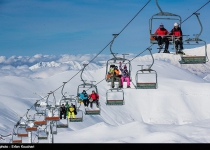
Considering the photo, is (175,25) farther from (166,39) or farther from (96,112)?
(96,112)

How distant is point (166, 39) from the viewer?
17.4m

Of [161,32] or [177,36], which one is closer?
[177,36]

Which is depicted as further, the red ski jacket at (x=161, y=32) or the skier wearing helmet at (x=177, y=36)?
the red ski jacket at (x=161, y=32)

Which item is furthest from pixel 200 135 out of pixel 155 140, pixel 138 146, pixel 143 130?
pixel 138 146

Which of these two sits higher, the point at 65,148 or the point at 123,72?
the point at 123,72

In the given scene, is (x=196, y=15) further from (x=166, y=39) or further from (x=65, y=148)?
(x=65, y=148)

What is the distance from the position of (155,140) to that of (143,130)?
48.8 feet

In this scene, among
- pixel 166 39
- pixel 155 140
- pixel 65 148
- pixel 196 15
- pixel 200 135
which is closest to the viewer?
pixel 65 148

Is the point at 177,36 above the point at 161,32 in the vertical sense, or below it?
below

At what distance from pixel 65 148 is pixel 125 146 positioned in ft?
3.65

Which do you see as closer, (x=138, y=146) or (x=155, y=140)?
(x=138, y=146)

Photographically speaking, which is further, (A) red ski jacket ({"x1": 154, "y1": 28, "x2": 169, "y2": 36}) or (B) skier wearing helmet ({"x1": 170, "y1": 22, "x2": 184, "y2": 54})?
(A) red ski jacket ({"x1": 154, "y1": 28, "x2": 169, "y2": 36})

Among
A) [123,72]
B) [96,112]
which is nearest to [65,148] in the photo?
[123,72]

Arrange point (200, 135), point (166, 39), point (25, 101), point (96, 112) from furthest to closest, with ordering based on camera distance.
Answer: point (25, 101)
point (200, 135)
point (96, 112)
point (166, 39)
